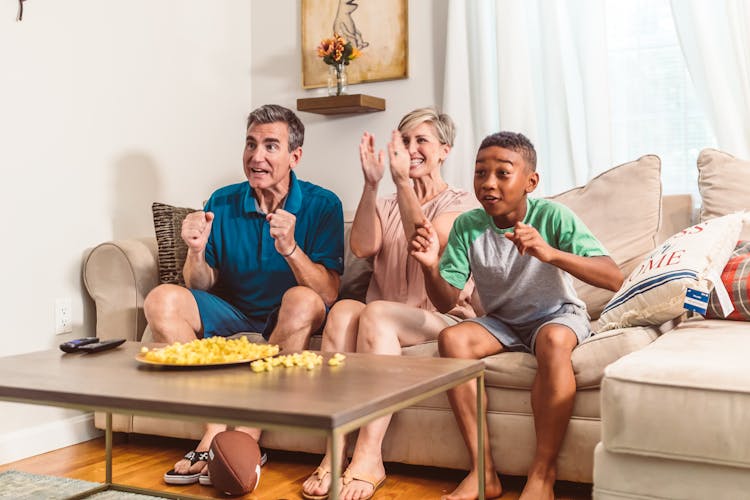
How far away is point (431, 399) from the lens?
206 cm

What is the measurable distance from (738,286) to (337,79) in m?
1.88

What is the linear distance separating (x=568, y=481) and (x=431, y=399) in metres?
0.41

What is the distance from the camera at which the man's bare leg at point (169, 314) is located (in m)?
2.25

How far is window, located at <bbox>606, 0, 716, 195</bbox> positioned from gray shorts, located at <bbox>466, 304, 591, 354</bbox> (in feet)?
3.40

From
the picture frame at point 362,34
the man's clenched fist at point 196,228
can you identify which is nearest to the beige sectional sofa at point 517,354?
the man's clenched fist at point 196,228

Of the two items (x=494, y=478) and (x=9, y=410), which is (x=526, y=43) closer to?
(x=494, y=478)

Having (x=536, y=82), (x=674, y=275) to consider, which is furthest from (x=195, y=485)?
(x=536, y=82)

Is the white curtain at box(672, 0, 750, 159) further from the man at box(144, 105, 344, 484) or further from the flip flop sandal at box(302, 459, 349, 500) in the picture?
the flip flop sandal at box(302, 459, 349, 500)

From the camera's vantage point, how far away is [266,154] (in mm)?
2521

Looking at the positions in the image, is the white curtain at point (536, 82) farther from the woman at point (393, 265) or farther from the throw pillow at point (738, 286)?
the throw pillow at point (738, 286)

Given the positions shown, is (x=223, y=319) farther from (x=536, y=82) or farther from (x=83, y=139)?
(x=536, y=82)

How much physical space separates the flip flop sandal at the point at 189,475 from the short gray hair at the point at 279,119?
3.32 feet

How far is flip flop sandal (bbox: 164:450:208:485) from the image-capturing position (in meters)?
2.12

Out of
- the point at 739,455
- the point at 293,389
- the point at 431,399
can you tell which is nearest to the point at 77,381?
the point at 293,389
